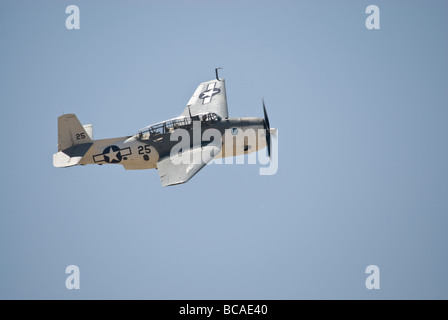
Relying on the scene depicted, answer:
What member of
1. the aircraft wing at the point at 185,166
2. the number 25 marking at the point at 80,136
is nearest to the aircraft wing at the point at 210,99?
the aircraft wing at the point at 185,166

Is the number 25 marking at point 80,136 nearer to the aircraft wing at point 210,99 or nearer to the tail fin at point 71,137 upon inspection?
the tail fin at point 71,137

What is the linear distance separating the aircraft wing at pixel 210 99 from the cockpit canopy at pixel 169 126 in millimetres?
1991

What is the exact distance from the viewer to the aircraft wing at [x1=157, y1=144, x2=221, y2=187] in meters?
29.9

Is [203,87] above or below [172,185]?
above

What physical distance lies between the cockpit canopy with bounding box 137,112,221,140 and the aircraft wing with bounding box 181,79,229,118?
1991 millimetres


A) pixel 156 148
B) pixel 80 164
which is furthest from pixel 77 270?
pixel 156 148

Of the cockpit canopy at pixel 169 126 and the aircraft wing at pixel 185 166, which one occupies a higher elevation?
the cockpit canopy at pixel 169 126

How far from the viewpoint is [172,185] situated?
2955 centimetres

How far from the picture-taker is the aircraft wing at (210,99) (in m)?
36.1

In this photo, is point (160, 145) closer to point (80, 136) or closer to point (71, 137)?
point (80, 136)

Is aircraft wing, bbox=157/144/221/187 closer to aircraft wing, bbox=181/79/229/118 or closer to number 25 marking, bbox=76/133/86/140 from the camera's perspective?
aircraft wing, bbox=181/79/229/118

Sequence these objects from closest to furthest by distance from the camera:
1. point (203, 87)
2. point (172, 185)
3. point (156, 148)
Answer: point (172, 185) < point (156, 148) < point (203, 87)

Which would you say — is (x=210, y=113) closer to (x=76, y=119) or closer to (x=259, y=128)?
(x=259, y=128)

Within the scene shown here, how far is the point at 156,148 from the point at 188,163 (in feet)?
9.64
